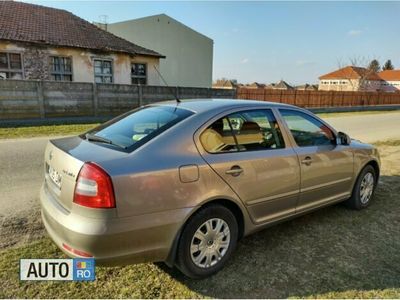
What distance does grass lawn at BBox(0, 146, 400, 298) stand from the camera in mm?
2754

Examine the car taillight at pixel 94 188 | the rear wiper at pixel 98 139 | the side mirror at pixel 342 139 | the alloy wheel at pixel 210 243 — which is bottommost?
the alloy wheel at pixel 210 243

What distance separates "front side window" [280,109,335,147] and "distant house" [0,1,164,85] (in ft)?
55.1

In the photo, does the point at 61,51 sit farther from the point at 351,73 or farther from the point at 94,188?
the point at 351,73

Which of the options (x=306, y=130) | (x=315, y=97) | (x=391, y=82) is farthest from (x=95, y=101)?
(x=391, y=82)

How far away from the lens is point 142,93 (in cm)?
1698

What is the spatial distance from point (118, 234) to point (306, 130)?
8.87ft

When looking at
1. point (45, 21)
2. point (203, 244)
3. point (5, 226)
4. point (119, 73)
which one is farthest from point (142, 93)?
point (203, 244)

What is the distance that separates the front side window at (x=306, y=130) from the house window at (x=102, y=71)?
17.6 meters

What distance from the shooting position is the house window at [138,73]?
2128 cm

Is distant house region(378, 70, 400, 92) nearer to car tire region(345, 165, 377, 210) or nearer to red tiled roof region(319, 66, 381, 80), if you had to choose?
red tiled roof region(319, 66, 381, 80)

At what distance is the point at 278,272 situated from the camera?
10.1 feet

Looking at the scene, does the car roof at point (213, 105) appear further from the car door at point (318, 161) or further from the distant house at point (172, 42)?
the distant house at point (172, 42)

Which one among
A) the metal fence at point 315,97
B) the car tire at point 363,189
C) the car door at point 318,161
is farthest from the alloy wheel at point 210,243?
the metal fence at point 315,97

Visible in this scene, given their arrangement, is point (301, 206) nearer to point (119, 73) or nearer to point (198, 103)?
point (198, 103)
